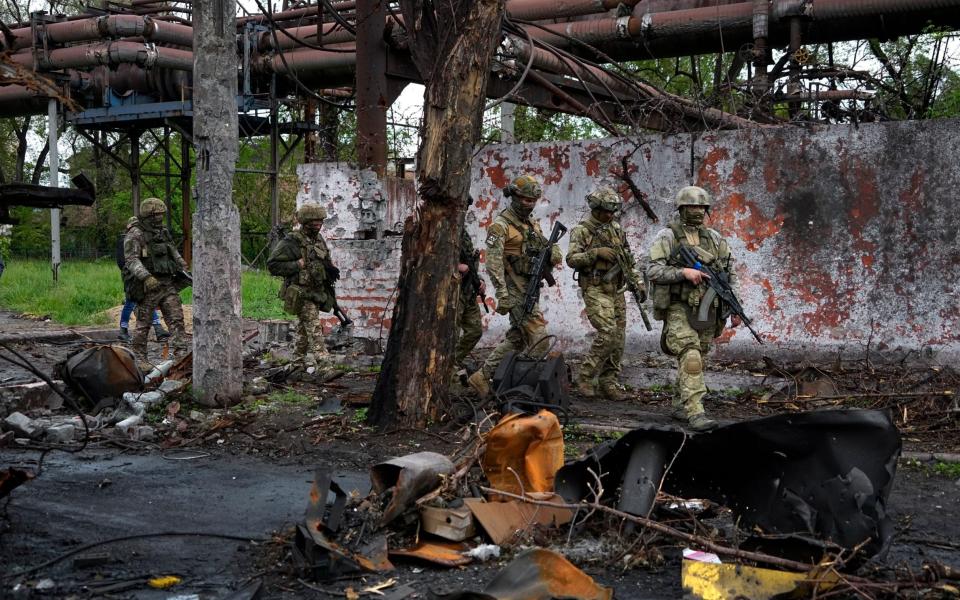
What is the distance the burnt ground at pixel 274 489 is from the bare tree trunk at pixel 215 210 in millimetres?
410

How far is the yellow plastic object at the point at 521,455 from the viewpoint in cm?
432

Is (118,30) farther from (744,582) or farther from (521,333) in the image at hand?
(744,582)

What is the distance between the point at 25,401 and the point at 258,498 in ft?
10.1

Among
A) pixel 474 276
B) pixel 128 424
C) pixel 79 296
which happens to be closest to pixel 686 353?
pixel 474 276

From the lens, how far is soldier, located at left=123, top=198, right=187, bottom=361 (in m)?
9.89

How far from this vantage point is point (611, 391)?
8016mm

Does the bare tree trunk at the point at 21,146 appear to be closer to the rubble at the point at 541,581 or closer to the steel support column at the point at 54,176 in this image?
the steel support column at the point at 54,176

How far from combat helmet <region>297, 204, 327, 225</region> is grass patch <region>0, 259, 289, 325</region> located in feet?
17.8

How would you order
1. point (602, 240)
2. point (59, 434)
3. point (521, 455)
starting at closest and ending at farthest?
point (521, 455) < point (59, 434) < point (602, 240)

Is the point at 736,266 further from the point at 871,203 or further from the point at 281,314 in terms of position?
the point at 281,314

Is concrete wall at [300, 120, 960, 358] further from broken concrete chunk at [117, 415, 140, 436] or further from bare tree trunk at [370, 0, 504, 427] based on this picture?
broken concrete chunk at [117, 415, 140, 436]

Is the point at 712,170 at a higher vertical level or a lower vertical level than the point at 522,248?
higher

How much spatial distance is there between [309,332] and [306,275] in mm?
563

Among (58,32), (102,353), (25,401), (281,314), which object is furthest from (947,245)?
(58,32)
